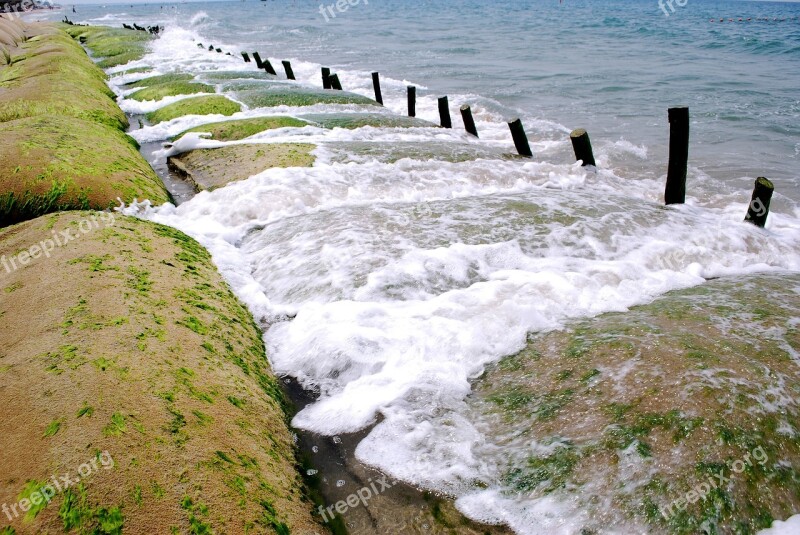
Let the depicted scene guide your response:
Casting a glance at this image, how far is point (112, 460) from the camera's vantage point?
8.61ft

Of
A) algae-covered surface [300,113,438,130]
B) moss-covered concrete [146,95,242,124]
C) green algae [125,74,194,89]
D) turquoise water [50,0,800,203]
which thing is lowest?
turquoise water [50,0,800,203]

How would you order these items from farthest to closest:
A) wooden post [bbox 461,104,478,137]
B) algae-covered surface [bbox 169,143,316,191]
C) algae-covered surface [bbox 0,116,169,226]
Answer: wooden post [bbox 461,104,478,137] → algae-covered surface [bbox 169,143,316,191] → algae-covered surface [bbox 0,116,169,226]

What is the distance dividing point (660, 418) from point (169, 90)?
18424 mm

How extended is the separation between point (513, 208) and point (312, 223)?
10.6 ft

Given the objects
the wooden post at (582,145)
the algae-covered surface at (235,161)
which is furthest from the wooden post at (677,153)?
the algae-covered surface at (235,161)

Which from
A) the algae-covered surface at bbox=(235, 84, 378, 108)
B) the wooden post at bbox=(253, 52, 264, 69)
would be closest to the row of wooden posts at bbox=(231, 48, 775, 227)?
the algae-covered surface at bbox=(235, 84, 378, 108)

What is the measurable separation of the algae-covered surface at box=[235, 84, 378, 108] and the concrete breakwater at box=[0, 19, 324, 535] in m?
10.6

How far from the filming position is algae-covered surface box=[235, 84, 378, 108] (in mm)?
15586

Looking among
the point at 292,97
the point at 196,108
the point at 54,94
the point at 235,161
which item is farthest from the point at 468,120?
the point at 54,94

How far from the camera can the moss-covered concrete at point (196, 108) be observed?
565 inches

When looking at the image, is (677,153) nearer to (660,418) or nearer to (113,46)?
(660,418)

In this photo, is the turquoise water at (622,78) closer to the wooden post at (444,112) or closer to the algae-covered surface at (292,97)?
the wooden post at (444,112)

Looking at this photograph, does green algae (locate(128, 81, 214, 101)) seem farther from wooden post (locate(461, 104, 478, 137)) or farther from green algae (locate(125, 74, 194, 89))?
wooden post (locate(461, 104, 478, 137))

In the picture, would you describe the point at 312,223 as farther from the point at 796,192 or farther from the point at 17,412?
the point at 796,192
